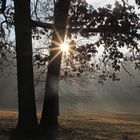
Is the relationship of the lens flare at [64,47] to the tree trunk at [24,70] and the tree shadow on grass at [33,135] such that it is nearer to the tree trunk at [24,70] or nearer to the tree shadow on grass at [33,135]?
the tree trunk at [24,70]

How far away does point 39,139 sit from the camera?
1538 cm

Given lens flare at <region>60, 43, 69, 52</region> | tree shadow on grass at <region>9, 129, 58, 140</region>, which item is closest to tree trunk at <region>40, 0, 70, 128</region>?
lens flare at <region>60, 43, 69, 52</region>

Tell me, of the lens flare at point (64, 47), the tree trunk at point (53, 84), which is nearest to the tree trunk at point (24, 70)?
the tree trunk at point (53, 84)

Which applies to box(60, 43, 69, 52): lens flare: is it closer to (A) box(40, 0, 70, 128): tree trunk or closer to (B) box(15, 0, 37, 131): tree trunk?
(A) box(40, 0, 70, 128): tree trunk

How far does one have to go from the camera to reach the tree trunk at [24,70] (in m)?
16.6

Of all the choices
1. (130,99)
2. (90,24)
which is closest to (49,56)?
(90,24)

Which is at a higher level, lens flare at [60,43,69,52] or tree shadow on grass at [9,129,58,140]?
lens flare at [60,43,69,52]

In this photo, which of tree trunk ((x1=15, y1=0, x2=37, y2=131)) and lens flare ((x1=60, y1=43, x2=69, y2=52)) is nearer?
tree trunk ((x1=15, y1=0, x2=37, y2=131))

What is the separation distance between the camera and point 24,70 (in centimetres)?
1675

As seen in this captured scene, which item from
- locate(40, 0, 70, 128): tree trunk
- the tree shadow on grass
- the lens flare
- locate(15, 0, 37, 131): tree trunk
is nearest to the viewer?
the tree shadow on grass

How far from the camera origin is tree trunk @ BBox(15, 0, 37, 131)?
1656 cm

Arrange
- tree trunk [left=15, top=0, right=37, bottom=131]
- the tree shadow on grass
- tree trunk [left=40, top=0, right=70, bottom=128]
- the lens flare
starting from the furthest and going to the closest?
the lens flare < tree trunk [left=40, top=0, right=70, bottom=128] < tree trunk [left=15, top=0, right=37, bottom=131] < the tree shadow on grass

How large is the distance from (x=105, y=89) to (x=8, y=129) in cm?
11231

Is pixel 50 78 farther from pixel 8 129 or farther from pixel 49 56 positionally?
pixel 8 129
